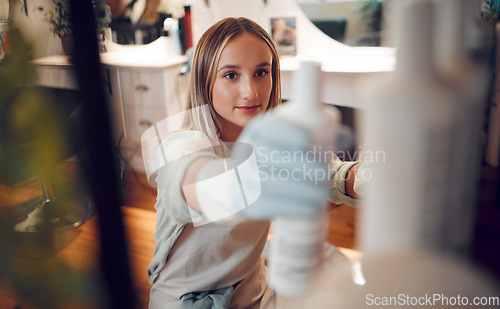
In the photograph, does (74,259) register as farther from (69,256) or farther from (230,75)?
(230,75)

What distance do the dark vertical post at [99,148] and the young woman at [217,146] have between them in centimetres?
9

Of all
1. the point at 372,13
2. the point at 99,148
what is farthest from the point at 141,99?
the point at 372,13

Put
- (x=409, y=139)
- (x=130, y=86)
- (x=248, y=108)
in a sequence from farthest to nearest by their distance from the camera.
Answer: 1. (x=130, y=86)
2. (x=248, y=108)
3. (x=409, y=139)

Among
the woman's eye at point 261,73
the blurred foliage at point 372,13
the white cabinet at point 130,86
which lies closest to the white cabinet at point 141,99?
the white cabinet at point 130,86

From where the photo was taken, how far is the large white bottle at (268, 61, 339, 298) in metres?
0.23

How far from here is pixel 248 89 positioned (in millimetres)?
343

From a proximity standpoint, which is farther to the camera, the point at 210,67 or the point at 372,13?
the point at 210,67

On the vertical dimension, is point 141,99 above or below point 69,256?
above

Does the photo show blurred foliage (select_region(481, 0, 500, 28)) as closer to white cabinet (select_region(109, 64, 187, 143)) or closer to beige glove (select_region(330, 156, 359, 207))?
beige glove (select_region(330, 156, 359, 207))

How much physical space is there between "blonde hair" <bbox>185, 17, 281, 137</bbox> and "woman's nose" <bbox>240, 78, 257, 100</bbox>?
20mm

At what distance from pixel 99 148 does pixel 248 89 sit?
140 millimetres

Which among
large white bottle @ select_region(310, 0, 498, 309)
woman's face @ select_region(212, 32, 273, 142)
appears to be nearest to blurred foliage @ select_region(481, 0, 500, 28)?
large white bottle @ select_region(310, 0, 498, 309)

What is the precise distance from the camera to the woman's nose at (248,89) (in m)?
0.34

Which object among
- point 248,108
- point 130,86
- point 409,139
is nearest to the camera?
point 409,139
